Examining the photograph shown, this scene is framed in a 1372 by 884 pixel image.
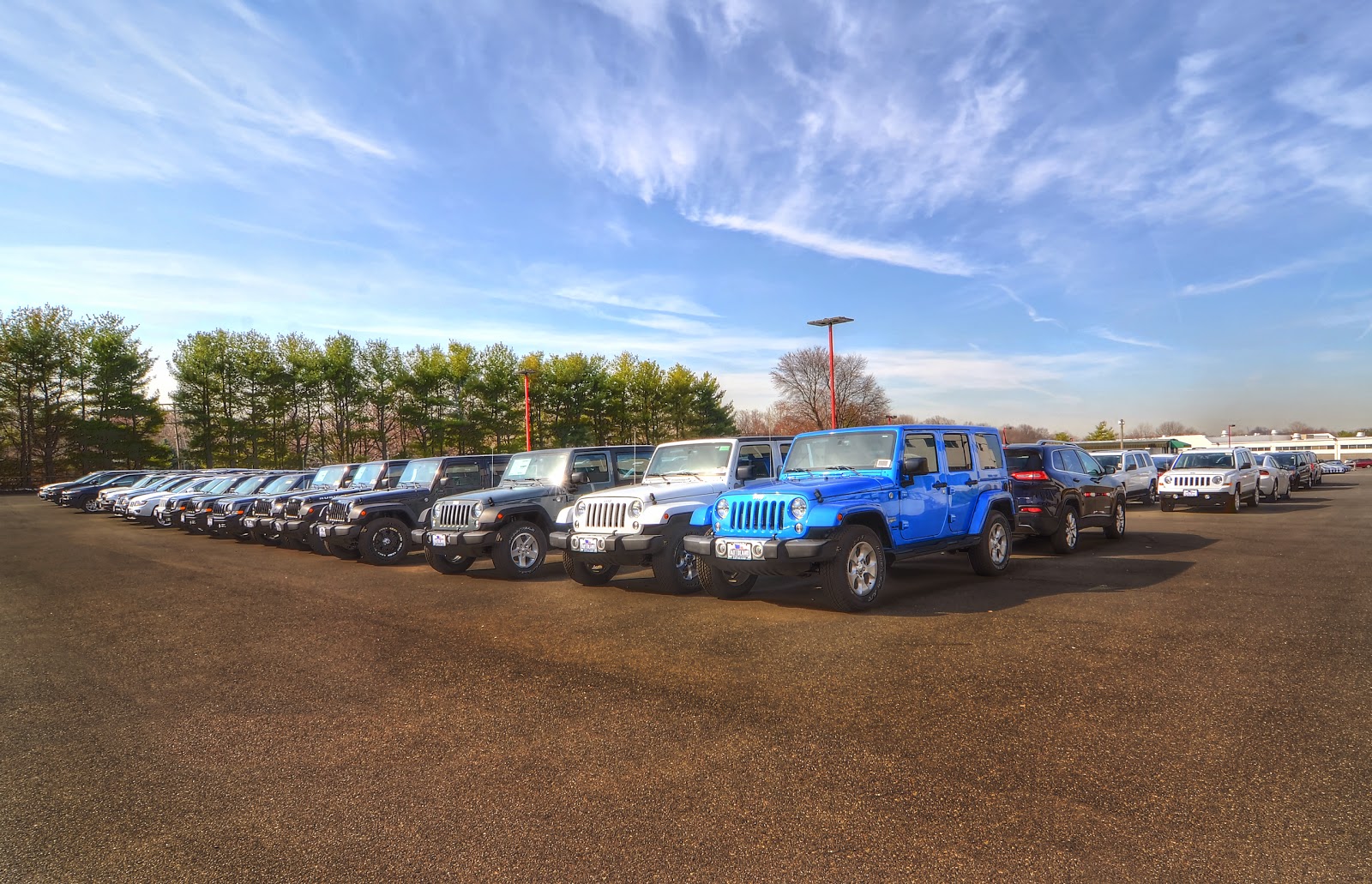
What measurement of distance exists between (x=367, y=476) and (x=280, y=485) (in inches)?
218

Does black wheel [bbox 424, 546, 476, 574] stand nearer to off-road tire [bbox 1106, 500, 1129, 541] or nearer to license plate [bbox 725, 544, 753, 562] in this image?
license plate [bbox 725, 544, 753, 562]

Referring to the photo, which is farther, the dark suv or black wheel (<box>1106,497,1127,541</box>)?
black wheel (<box>1106,497,1127,541</box>)

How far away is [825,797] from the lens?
3590 mm

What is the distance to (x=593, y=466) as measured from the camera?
12.5 meters

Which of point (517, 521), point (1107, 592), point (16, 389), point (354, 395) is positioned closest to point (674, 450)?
point (517, 521)

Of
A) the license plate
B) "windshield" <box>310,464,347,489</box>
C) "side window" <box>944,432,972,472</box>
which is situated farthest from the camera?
"windshield" <box>310,464,347,489</box>

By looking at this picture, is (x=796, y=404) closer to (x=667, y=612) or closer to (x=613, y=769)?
(x=667, y=612)

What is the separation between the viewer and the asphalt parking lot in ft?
10.2

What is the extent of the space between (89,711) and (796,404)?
62996 mm

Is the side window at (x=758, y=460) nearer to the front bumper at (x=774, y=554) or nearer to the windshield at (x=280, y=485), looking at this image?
the front bumper at (x=774, y=554)

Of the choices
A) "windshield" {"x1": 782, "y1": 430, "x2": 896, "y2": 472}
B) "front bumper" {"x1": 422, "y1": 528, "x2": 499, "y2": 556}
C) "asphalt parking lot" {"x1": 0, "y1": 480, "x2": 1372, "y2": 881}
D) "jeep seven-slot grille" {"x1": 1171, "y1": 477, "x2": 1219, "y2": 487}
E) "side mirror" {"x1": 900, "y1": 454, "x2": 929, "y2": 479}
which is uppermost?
"windshield" {"x1": 782, "y1": 430, "x2": 896, "y2": 472}

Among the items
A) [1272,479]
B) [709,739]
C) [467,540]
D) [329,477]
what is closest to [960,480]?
[709,739]

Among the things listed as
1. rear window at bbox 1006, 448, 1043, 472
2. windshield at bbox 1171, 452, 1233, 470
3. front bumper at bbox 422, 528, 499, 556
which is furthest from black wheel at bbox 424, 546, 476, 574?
windshield at bbox 1171, 452, 1233, 470

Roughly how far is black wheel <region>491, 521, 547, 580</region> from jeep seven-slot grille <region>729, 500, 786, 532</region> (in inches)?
178
